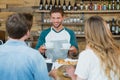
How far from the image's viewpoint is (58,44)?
10.3ft

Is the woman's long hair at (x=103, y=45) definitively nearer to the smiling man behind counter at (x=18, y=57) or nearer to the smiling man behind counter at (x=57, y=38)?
the smiling man behind counter at (x=18, y=57)

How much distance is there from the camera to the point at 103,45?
1856 millimetres

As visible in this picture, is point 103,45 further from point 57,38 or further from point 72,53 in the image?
point 57,38

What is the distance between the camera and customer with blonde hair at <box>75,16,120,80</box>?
1.83 meters

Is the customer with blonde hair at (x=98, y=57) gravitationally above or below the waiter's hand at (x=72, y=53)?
above

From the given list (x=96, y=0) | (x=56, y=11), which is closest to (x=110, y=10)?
(x=96, y=0)

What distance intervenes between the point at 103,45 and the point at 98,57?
0.31 ft

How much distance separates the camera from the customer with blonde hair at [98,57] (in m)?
1.83

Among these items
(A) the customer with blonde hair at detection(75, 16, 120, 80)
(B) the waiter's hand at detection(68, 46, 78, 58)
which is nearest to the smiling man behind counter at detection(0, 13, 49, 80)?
(A) the customer with blonde hair at detection(75, 16, 120, 80)

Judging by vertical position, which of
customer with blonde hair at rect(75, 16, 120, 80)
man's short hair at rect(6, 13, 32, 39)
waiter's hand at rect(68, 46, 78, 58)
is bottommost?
waiter's hand at rect(68, 46, 78, 58)

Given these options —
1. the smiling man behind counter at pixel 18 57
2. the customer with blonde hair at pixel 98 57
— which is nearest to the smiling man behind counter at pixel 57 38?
the customer with blonde hair at pixel 98 57

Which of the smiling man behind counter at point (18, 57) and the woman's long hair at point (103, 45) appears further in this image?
the woman's long hair at point (103, 45)

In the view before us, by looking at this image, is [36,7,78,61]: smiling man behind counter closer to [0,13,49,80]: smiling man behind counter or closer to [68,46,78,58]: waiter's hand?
[68,46,78,58]: waiter's hand

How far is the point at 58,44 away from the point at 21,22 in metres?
1.59
